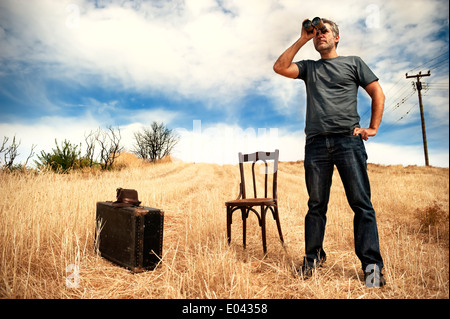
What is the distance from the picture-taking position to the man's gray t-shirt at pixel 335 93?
8.53 ft

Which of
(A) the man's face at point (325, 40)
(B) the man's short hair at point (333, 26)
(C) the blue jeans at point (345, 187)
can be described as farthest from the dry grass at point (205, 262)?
(B) the man's short hair at point (333, 26)

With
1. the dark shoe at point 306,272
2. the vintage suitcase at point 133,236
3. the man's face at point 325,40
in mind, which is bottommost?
the dark shoe at point 306,272

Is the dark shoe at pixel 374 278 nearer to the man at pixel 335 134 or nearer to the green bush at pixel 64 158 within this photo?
the man at pixel 335 134

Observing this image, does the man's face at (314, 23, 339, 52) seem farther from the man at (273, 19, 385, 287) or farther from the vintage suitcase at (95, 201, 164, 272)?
the vintage suitcase at (95, 201, 164, 272)

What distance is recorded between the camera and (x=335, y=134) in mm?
2621

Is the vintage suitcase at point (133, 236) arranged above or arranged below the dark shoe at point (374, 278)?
above

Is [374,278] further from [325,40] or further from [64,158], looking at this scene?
[64,158]

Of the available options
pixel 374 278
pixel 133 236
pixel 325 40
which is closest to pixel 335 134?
pixel 325 40

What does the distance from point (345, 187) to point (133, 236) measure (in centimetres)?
215

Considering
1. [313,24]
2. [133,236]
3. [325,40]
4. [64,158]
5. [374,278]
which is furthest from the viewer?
[64,158]

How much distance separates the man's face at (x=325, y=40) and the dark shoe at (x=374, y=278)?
208cm

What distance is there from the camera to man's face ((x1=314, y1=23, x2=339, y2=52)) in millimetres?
2711

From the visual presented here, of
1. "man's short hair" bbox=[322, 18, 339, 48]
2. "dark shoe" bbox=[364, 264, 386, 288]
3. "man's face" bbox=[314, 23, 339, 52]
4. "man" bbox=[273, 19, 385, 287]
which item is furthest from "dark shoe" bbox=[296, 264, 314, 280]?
"man's short hair" bbox=[322, 18, 339, 48]
